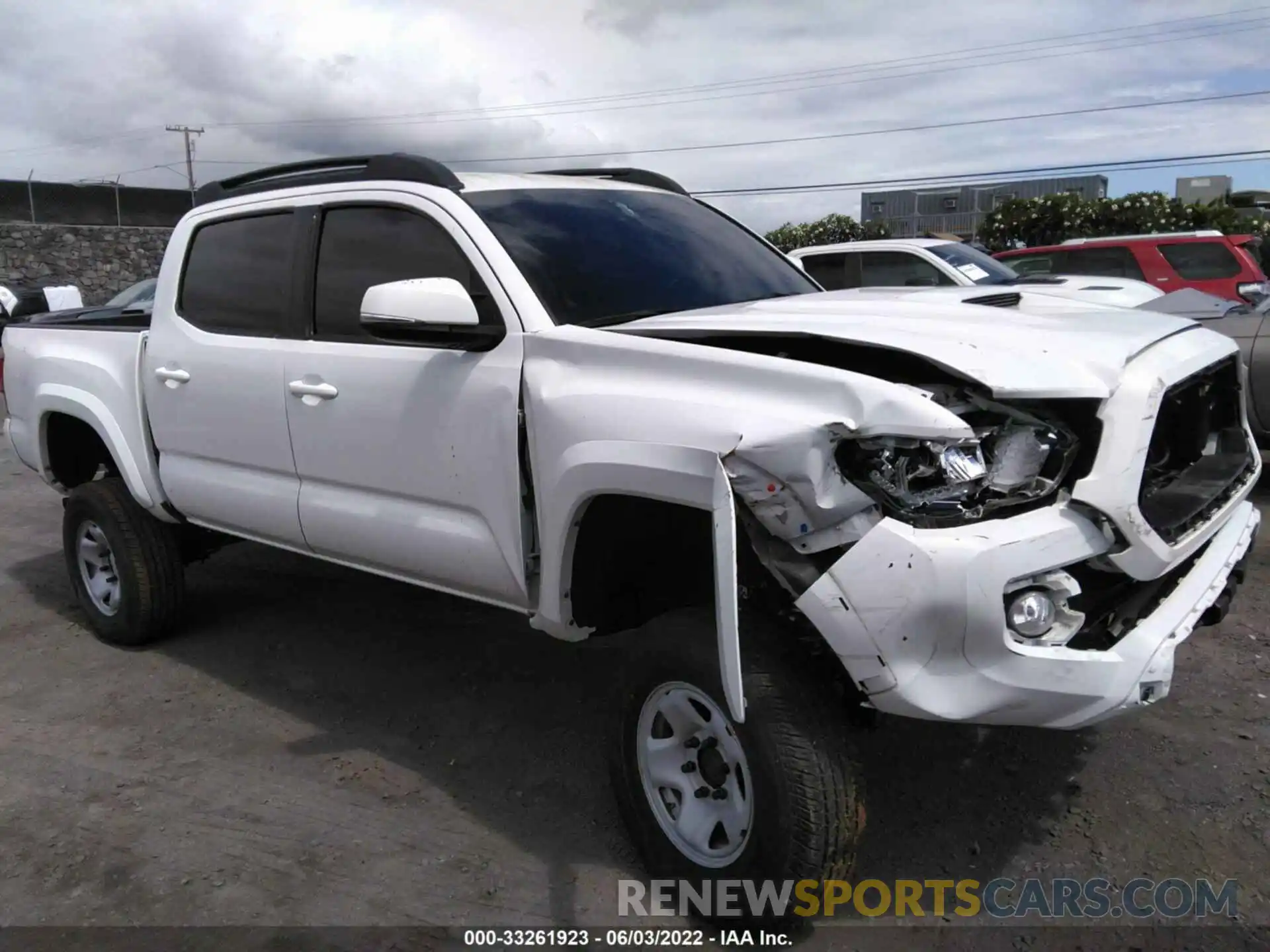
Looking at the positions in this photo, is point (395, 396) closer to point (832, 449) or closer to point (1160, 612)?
point (832, 449)

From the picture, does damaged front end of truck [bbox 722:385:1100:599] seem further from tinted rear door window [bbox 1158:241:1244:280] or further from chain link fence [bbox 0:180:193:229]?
chain link fence [bbox 0:180:193:229]

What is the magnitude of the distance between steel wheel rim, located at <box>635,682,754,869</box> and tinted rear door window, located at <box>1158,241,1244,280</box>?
1181 centimetres

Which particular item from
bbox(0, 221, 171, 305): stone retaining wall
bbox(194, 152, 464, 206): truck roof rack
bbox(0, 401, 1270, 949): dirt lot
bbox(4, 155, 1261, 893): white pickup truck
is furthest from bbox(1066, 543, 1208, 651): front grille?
bbox(0, 221, 171, 305): stone retaining wall

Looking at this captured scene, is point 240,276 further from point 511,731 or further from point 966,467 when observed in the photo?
point 966,467

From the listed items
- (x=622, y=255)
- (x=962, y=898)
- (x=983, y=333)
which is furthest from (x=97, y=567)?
(x=983, y=333)

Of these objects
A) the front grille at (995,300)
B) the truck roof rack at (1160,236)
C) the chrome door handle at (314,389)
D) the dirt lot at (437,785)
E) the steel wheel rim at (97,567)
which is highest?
the truck roof rack at (1160,236)

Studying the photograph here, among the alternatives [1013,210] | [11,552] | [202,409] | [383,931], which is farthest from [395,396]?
[1013,210]

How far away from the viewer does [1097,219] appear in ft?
95.8

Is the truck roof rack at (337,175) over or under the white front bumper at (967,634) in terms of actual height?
A: over

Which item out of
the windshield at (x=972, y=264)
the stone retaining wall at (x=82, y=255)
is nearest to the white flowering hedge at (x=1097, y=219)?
the windshield at (x=972, y=264)

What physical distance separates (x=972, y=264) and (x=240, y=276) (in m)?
7.54

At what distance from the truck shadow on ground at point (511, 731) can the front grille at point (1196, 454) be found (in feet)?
3.64

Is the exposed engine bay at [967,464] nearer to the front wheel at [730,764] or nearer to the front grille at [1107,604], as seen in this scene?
the front grille at [1107,604]

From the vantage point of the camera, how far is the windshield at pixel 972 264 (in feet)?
32.3
